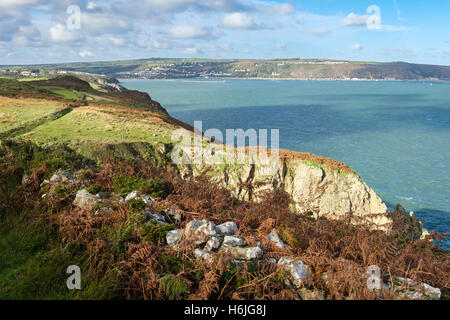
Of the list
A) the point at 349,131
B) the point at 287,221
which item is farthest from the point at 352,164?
the point at 287,221

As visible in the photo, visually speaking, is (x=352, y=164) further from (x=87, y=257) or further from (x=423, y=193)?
(x=87, y=257)

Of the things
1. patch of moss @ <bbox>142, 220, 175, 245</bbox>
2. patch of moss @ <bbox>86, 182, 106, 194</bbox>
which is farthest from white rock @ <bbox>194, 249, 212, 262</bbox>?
patch of moss @ <bbox>86, 182, 106, 194</bbox>

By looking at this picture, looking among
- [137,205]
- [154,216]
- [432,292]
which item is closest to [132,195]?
[137,205]

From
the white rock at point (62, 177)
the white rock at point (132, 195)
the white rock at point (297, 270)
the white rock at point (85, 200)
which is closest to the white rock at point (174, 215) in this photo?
the white rock at point (132, 195)

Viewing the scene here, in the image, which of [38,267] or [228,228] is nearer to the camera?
[38,267]

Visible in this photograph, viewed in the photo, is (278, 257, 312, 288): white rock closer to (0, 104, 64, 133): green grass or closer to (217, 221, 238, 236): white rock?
(217, 221, 238, 236): white rock

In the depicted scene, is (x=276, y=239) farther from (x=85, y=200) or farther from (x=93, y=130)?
(x=93, y=130)

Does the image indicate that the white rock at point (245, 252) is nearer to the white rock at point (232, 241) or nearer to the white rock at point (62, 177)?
the white rock at point (232, 241)
